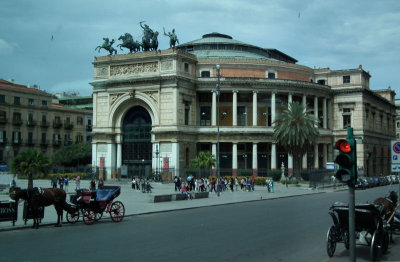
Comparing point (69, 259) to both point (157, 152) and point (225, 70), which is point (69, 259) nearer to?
point (157, 152)

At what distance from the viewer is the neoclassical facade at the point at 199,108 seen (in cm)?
5662

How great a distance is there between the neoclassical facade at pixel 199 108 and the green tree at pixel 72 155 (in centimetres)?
1227

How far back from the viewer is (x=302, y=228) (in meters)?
17.0

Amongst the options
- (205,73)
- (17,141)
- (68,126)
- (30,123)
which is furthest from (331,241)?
(68,126)

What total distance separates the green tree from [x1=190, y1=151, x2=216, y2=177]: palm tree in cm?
2596

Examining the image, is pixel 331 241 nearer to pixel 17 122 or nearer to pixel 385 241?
pixel 385 241

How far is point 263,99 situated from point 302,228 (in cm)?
4747

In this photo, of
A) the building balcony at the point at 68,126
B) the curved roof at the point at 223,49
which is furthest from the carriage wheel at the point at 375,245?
the building balcony at the point at 68,126

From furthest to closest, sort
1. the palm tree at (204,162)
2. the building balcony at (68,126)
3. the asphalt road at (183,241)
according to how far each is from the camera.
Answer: the building balcony at (68,126) < the palm tree at (204,162) < the asphalt road at (183,241)

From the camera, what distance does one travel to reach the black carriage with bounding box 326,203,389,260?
11.7 meters

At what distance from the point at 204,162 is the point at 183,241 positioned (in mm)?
39335

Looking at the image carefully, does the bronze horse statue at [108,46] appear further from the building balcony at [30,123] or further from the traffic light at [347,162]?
the traffic light at [347,162]

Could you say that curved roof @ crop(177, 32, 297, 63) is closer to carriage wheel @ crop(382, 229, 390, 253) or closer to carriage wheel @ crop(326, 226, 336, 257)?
carriage wheel @ crop(382, 229, 390, 253)

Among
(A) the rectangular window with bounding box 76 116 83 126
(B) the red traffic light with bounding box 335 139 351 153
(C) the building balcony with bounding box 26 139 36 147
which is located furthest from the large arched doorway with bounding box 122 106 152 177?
(B) the red traffic light with bounding box 335 139 351 153
